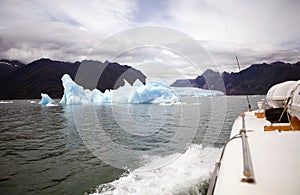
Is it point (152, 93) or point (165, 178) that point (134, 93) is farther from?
point (165, 178)

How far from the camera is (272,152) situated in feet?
7.47

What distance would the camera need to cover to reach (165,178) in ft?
15.9

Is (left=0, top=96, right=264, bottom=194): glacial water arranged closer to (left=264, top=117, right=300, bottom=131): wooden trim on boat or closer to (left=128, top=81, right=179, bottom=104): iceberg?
(left=264, top=117, right=300, bottom=131): wooden trim on boat

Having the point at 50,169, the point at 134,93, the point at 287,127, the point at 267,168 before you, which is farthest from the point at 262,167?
the point at 134,93

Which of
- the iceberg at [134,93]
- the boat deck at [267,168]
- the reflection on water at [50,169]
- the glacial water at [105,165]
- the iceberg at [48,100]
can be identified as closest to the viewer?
the boat deck at [267,168]

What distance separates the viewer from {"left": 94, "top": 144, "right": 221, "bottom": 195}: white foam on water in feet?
14.2

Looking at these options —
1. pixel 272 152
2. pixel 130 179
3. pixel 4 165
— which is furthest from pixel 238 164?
pixel 4 165

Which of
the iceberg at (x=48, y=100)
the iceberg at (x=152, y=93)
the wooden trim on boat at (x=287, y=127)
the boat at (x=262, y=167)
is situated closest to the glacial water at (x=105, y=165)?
the wooden trim on boat at (x=287, y=127)

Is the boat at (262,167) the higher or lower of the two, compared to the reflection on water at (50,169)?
higher

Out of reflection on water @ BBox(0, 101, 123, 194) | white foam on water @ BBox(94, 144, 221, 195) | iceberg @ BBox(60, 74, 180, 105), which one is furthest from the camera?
iceberg @ BBox(60, 74, 180, 105)

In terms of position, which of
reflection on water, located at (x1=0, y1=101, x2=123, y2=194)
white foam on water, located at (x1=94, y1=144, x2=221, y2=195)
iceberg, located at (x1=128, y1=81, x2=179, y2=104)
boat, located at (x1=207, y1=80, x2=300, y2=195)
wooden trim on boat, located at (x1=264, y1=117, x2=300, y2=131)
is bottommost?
reflection on water, located at (x1=0, y1=101, x2=123, y2=194)

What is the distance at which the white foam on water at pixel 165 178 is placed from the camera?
4.33m

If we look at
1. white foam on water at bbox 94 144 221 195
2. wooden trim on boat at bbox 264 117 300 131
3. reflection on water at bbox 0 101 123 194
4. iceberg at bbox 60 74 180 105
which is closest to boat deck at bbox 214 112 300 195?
wooden trim on boat at bbox 264 117 300 131

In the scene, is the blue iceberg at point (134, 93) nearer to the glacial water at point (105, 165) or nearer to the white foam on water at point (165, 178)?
the glacial water at point (105, 165)
